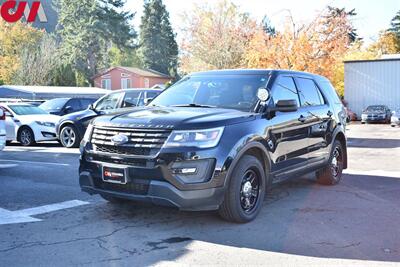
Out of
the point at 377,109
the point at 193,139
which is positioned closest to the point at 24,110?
the point at 193,139

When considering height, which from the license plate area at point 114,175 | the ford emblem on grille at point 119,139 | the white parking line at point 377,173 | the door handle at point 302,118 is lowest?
the white parking line at point 377,173

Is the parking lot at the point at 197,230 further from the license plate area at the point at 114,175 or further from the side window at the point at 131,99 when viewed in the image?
the side window at the point at 131,99

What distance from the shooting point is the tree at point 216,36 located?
41875 mm

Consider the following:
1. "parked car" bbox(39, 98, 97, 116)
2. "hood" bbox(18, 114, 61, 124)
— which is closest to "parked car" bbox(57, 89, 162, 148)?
"hood" bbox(18, 114, 61, 124)

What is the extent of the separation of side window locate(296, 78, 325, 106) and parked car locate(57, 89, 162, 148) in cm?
607

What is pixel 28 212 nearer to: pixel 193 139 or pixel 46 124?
pixel 193 139

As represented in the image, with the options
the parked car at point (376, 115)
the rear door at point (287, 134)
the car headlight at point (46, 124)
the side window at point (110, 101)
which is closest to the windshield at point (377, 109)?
the parked car at point (376, 115)

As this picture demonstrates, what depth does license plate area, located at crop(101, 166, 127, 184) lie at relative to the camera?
521cm

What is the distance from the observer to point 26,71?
171 feet

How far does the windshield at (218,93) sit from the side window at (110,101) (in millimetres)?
6562

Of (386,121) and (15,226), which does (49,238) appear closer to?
(15,226)

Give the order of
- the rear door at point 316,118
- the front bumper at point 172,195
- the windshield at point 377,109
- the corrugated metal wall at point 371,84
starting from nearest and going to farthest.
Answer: the front bumper at point 172,195
the rear door at point 316,118
the windshield at point 377,109
the corrugated metal wall at point 371,84

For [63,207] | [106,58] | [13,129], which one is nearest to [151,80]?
[106,58]

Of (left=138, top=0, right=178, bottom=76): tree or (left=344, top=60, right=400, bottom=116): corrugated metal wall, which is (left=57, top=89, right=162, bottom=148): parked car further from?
(left=138, top=0, right=178, bottom=76): tree
